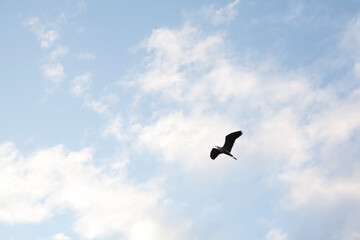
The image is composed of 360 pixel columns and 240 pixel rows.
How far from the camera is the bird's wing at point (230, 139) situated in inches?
1518

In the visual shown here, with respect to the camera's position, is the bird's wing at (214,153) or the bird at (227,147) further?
the bird's wing at (214,153)

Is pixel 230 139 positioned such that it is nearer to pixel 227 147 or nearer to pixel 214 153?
pixel 227 147

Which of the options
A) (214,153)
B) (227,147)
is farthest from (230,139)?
(214,153)

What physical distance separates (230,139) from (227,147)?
1.80m

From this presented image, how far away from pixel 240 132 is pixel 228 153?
4.53 meters

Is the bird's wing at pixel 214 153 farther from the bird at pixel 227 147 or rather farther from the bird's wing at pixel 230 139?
the bird's wing at pixel 230 139

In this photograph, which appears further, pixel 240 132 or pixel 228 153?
pixel 228 153

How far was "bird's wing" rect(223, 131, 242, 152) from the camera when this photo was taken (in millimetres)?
38562

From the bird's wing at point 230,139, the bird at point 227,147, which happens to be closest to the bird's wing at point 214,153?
the bird at point 227,147

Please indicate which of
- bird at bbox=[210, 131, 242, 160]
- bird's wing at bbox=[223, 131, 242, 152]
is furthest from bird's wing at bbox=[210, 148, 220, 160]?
bird's wing at bbox=[223, 131, 242, 152]

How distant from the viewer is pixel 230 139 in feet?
130

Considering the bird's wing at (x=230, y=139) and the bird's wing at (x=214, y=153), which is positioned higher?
the bird's wing at (x=214, y=153)

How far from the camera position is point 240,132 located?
3825 cm

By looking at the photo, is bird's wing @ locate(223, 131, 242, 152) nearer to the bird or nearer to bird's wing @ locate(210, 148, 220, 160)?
the bird
